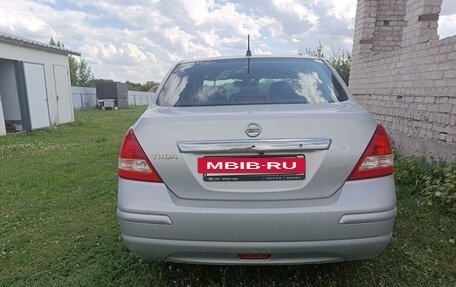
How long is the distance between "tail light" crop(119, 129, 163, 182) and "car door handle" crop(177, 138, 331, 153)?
28 centimetres

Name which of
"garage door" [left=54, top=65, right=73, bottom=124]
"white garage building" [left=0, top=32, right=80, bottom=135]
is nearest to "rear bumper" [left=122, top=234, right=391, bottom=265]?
"white garage building" [left=0, top=32, right=80, bottom=135]

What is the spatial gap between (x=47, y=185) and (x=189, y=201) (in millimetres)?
3741

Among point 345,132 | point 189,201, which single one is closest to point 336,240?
point 345,132

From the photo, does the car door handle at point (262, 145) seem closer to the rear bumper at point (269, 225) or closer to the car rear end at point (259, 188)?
the car rear end at point (259, 188)

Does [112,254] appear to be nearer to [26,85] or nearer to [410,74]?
[410,74]

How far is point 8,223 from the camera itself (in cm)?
349

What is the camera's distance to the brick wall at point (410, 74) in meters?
4.47

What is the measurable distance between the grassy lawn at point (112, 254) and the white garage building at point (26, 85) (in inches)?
263

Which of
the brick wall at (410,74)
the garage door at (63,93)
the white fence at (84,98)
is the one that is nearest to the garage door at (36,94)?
the garage door at (63,93)

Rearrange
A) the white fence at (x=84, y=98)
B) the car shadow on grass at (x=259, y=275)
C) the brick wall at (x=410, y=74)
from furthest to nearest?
1. the white fence at (x=84, y=98)
2. the brick wall at (x=410, y=74)
3. the car shadow on grass at (x=259, y=275)

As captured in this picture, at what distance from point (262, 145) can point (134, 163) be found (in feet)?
2.34

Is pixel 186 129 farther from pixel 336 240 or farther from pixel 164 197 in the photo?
pixel 336 240

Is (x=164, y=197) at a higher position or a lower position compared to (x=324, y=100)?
lower

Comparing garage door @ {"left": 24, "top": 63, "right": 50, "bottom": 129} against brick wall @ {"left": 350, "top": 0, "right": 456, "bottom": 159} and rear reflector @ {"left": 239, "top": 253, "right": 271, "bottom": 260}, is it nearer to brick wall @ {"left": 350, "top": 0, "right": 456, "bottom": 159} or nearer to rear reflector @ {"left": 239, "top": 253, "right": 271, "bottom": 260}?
brick wall @ {"left": 350, "top": 0, "right": 456, "bottom": 159}
